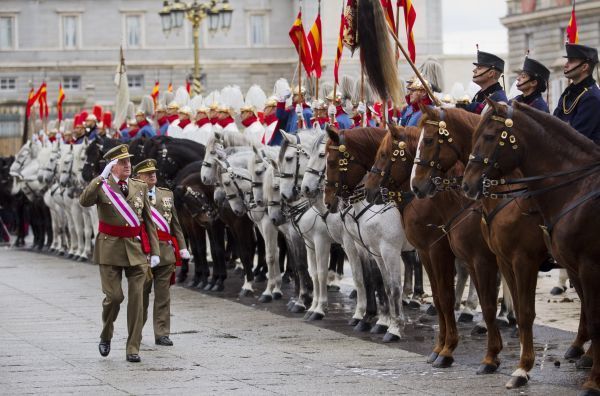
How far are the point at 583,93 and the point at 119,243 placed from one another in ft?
15.6

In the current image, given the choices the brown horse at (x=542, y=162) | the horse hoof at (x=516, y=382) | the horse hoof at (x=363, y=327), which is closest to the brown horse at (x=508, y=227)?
the horse hoof at (x=516, y=382)

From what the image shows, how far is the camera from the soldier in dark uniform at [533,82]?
535 inches

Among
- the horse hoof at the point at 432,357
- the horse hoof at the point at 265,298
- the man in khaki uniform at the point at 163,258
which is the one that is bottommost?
the horse hoof at the point at 265,298

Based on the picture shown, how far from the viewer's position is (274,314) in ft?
61.2

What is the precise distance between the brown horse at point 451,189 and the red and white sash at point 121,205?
300cm

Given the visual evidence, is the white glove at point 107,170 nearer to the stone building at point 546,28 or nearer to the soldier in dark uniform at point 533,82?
the soldier in dark uniform at point 533,82

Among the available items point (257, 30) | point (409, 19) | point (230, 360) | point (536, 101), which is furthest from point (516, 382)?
point (257, 30)

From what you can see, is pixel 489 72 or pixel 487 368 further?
pixel 489 72

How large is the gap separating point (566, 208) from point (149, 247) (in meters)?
4.71

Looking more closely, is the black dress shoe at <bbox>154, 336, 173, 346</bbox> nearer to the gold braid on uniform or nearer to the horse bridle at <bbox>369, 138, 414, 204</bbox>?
the horse bridle at <bbox>369, 138, 414, 204</bbox>

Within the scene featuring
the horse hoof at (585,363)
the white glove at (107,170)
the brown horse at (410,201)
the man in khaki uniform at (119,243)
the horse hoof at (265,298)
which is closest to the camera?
the horse hoof at (585,363)

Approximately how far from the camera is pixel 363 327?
54.5 feet

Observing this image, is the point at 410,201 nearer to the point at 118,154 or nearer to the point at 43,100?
the point at 118,154

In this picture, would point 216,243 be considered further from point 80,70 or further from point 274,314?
point 80,70
